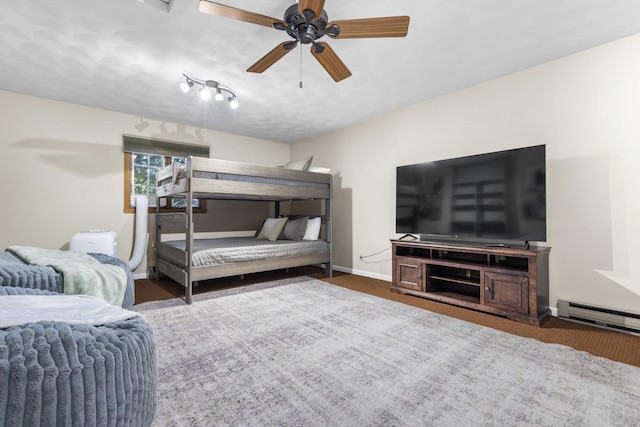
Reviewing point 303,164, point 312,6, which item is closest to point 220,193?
point 303,164

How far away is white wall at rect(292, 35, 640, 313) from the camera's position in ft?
7.38

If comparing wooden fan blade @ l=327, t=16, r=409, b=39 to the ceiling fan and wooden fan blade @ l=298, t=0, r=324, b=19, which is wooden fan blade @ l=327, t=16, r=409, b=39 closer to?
the ceiling fan

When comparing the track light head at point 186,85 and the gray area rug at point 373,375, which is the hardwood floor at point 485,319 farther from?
the track light head at point 186,85

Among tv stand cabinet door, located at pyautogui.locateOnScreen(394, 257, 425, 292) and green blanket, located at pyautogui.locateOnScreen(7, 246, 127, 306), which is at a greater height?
green blanket, located at pyautogui.locateOnScreen(7, 246, 127, 306)

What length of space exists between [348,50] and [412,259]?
224 centimetres

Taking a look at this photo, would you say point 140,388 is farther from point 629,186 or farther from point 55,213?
point 55,213

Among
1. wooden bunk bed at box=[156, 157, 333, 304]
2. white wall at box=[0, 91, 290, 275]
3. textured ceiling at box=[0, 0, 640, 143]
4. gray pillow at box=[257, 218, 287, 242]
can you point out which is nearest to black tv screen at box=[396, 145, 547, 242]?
textured ceiling at box=[0, 0, 640, 143]

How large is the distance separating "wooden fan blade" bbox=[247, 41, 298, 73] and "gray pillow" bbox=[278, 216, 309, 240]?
2538mm

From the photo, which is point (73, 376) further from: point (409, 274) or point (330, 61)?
point (409, 274)

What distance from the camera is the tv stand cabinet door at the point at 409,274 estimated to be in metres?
3.11

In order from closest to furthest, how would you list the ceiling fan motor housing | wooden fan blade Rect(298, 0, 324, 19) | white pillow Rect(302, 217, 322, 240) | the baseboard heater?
1. wooden fan blade Rect(298, 0, 324, 19)
2. the ceiling fan motor housing
3. the baseboard heater
4. white pillow Rect(302, 217, 322, 240)

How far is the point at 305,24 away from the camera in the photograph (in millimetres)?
1791

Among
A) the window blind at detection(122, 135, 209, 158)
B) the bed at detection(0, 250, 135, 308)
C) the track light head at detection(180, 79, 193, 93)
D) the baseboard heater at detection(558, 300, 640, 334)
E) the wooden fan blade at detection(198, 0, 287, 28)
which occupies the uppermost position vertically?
the track light head at detection(180, 79, 193, 93)

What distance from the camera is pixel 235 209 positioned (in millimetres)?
5016
